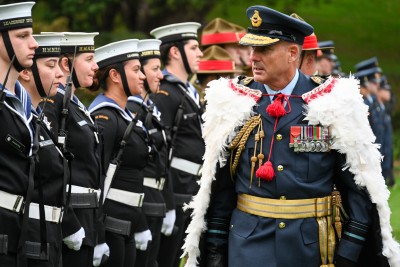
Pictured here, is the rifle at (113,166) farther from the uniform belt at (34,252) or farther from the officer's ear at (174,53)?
the officer's ear at (174,53)

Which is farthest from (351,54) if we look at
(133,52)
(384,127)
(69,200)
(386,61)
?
(69,200)

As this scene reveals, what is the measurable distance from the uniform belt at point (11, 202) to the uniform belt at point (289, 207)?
4.48ft

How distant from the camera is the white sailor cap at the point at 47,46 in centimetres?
791

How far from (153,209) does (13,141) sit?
3362 mm

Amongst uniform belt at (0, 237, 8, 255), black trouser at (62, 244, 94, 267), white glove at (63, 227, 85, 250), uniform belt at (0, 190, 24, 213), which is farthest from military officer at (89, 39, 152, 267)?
uniform belt at (0, 237, 8, 255)

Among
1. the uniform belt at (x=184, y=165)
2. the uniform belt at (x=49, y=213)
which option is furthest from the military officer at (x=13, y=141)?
the uniform belt at (x=184, y=165)

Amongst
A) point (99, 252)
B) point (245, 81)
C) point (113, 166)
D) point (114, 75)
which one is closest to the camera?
point (245, 81)

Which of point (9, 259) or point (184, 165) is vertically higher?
point (9, 259)

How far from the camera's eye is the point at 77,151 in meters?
8.13

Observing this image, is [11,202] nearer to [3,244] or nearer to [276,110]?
[3,244]

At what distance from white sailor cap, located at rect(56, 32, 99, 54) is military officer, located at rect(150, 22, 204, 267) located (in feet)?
7.19

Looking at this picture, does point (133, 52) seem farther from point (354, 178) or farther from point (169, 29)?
point (354, 178)

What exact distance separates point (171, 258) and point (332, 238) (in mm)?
4316

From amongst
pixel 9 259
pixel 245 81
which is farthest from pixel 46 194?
pixel 245 81
